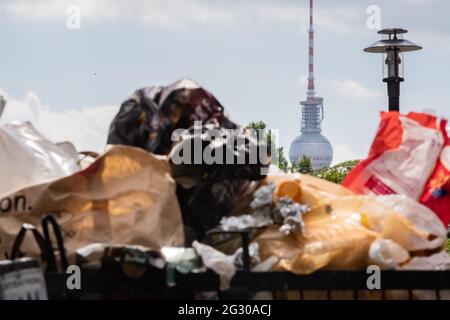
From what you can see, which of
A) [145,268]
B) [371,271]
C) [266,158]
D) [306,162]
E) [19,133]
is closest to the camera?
[145,268]

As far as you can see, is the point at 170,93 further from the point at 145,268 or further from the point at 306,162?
the point at 306,162

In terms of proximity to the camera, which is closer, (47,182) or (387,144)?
(47,182)

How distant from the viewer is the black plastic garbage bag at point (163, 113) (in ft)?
12.6

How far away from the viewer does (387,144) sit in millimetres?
4355

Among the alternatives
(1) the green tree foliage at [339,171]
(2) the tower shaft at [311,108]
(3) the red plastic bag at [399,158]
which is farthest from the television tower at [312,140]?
(3) the red plastic bag at [399,158]

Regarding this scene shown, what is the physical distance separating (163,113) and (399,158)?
0.98 meters

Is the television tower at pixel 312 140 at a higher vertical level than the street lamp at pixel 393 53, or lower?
higher

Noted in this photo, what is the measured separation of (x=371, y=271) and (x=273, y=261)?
30 cm

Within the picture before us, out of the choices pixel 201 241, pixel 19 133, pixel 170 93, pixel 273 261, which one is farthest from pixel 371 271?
pixel 19 133

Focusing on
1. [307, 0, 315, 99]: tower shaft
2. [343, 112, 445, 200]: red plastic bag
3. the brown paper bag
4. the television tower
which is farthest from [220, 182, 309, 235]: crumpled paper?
the television tower

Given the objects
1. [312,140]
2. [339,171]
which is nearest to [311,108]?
[312,140]

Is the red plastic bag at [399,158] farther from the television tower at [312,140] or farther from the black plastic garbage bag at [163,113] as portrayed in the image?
the television tower at [312,140]

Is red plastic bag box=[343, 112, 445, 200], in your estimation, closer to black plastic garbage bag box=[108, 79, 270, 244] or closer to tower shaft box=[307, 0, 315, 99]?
black plastic garbage bag box=[108, 79, 270, 244]

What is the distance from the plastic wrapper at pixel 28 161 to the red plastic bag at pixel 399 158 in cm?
105
